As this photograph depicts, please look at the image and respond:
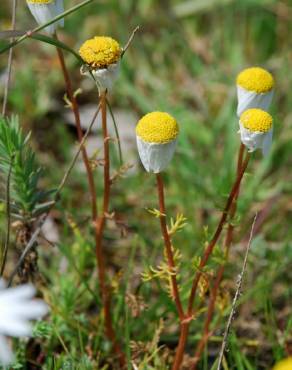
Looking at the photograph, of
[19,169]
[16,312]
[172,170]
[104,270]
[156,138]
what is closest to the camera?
[16,312]

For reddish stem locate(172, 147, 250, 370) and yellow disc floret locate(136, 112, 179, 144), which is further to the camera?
reddish stem locate(172, 147, 250, 370)

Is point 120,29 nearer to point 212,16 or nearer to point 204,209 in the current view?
point 212,16

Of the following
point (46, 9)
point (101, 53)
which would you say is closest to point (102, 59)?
point (101, 53)

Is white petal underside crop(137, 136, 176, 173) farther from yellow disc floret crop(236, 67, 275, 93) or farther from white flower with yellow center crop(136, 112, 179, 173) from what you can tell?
yellow disc floret crop(236, 67, 275, 93)

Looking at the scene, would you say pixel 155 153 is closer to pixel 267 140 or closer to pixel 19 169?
pixel 267 140

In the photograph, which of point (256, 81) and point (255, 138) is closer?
point (255, 138)

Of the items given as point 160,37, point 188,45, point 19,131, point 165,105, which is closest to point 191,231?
point 165,105

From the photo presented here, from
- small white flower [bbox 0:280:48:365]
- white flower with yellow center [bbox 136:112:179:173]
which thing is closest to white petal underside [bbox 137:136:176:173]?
white flower with yellow center [bbox 136:112:179:173]
